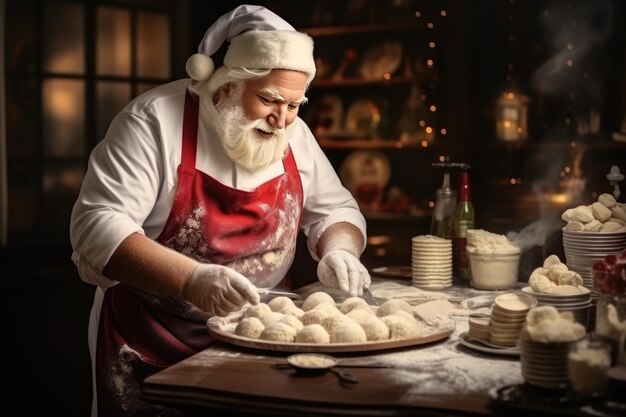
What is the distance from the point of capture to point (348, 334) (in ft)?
7.41

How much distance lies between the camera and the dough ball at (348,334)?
88.8 inches

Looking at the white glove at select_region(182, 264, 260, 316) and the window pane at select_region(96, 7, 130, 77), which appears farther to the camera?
the window pane at select_region(96, 7, 130, 77)

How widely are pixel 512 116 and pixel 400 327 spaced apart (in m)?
3.95

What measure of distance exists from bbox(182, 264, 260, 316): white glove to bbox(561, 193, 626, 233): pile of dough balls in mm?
1074

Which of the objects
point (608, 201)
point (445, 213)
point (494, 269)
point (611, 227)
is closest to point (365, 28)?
point (445, 213)

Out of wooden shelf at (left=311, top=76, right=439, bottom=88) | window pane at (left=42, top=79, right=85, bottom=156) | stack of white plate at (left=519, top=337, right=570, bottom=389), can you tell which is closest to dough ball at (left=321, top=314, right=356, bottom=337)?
stack of white plate at (left=519, top=337, right=570, bottom=389)

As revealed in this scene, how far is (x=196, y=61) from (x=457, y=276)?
1.36 metres

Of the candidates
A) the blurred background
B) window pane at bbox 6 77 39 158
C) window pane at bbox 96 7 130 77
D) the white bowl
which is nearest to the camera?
the white bowl

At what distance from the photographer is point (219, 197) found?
3.01m

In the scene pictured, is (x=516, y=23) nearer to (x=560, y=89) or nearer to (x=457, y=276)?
(x=560, y=89)

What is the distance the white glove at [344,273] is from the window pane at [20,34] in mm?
3061

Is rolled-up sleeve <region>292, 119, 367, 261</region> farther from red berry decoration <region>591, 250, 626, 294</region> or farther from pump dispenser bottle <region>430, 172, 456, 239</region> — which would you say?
red berry decoration <region>591, 250, 626, 294</region>

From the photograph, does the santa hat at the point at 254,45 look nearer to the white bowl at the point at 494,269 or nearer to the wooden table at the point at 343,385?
the white bowl at the point at 494,269

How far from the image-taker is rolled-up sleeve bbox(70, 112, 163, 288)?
8.94ft
